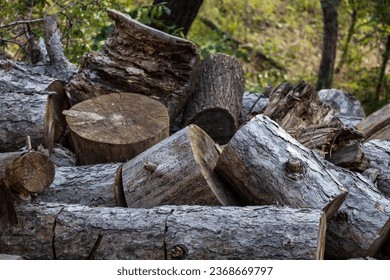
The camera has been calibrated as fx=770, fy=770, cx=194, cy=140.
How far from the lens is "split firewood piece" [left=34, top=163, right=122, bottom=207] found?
177 inches

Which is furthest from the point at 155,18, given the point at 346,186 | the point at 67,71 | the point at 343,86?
the point at 343,86

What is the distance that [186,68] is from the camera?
18.0ft

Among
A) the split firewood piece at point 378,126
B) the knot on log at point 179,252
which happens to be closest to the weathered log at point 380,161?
the split firewood piece at point 378,126

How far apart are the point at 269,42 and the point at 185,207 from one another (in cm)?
857

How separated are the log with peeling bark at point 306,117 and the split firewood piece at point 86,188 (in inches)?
52.4

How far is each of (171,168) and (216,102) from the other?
4.48 feet

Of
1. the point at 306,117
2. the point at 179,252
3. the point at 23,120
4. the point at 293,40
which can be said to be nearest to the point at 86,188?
the point at 23,120

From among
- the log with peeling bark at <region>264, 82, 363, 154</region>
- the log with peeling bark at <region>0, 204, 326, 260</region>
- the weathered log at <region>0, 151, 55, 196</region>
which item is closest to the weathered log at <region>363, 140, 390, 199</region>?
the log with peeling bark at <region>264, 82, 363, 154</region>

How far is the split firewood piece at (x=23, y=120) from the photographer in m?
4.91

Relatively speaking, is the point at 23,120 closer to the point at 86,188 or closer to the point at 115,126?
the point at 115,126

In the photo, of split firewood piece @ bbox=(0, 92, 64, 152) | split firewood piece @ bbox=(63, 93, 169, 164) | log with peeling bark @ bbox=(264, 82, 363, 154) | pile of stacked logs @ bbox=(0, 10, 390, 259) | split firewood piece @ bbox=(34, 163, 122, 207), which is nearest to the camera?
pile of stacked logs @ bbox=(0, 10, 390, 259)

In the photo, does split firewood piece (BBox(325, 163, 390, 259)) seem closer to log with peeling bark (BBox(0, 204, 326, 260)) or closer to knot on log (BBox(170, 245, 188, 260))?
log with peeling bark (BBox(0, 204, 326, 260))

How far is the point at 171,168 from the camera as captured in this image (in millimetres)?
4328
